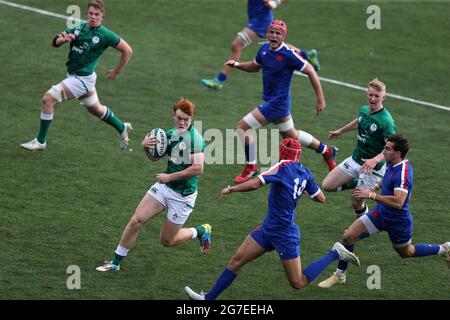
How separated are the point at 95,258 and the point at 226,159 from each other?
4892mm

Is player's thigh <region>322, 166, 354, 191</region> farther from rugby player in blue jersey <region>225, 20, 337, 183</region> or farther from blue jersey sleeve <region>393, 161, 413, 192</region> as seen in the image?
blue jersey sleeve <region>393, 161, 413, 192</region>

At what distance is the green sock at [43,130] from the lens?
55.6 feet

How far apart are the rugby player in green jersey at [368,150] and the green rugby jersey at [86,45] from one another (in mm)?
4494

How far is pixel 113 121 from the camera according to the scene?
687 inches

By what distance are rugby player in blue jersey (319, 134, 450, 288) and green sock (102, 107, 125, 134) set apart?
19.2ft

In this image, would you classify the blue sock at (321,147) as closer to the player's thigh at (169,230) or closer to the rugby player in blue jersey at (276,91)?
the rugby player in blue jersey at (276,91)

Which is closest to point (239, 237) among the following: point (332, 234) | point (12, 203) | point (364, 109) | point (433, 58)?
point (332, 234)

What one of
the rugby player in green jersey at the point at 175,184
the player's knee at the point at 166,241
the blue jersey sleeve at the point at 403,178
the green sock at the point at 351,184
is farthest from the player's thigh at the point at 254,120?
the blue jersey sleeve at the point at 403,178

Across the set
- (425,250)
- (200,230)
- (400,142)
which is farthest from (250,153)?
(400,142)

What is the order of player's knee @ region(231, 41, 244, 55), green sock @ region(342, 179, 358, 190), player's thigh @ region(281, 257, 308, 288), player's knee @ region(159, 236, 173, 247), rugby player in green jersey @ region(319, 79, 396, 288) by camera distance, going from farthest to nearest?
player's knee @ region(231, 41, 244, 55) < green sock @ region(342, 179, 358, 190) < rugby player in green jersey @ region(319, 79, 396, 288) < player's knee @ region(159, 236, 173, 247) < player's thigh @ region(281, 257, 308, 288)

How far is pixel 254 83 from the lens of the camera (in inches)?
859

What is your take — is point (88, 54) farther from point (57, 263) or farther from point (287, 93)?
point (57, 263)

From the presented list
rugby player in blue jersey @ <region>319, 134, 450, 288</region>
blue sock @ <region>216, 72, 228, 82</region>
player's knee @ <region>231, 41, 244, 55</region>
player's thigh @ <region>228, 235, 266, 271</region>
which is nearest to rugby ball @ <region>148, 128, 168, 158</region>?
player's thigh @ <region>228, 235, 266, 271</region>

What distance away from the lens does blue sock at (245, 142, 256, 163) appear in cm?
1683
